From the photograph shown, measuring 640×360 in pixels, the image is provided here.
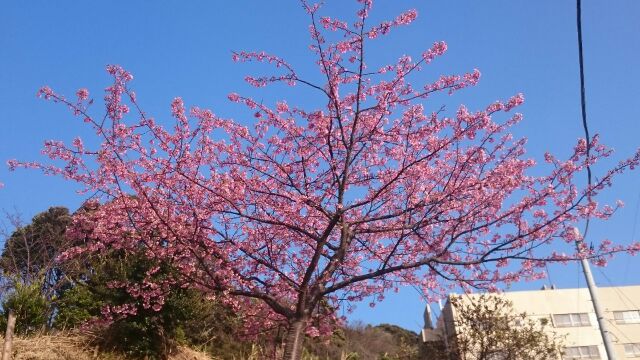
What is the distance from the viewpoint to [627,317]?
96.9 ft

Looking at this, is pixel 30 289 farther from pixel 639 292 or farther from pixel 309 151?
pixel 639 292

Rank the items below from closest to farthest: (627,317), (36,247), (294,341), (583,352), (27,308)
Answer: (294,341) < (27,308) < (36,247) < (583,352) < (627,317)

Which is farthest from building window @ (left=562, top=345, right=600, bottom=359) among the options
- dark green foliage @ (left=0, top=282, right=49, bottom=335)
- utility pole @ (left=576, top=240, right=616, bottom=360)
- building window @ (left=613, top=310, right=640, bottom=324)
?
dark green foliage @ (left=0, top=282, right=49, bottom=335)

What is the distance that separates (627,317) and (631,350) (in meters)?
1.74

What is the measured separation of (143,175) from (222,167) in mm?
939

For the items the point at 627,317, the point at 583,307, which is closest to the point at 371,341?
the point at 583,307

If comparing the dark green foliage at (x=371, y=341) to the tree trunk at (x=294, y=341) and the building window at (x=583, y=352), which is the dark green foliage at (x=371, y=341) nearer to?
the building window at (x=583, y=352)

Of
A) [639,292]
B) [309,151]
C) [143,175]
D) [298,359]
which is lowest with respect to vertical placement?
[298,359]

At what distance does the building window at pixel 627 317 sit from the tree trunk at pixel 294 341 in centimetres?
2933

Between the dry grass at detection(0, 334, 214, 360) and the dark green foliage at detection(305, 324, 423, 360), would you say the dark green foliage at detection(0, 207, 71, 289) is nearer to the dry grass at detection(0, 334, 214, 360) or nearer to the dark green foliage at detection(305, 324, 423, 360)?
the dark green foliage at detection(305, 324, 423, 360)

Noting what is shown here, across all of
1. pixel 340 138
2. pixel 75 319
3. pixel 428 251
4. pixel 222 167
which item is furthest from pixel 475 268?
pixel 75 319

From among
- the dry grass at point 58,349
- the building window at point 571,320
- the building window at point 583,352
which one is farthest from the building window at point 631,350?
the dry grass at point 58,349

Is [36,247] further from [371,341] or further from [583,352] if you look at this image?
[583,352]

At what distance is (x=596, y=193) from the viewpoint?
21.2ft
